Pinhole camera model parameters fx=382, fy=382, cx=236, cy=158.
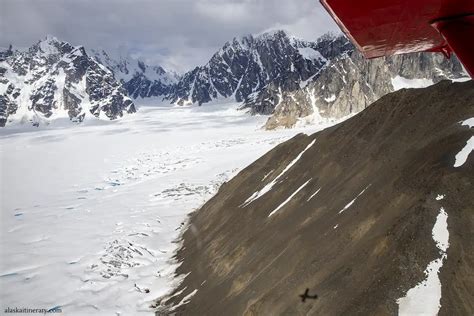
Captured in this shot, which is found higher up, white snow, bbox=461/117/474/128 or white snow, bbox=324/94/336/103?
white snow, bbox=324/94/336/103

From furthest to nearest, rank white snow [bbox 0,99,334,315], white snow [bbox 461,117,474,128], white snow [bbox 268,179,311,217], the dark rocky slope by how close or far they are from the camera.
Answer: white snow [bbox 0,99,334,315] < white snow [bbox 268,179,311,217] < white snow [bbox 461,117,474,128] < the dark rocky slope

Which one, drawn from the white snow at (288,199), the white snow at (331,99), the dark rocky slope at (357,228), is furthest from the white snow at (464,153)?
the white snow at (331,99)

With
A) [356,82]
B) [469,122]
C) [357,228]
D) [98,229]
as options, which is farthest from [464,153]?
[356,82]

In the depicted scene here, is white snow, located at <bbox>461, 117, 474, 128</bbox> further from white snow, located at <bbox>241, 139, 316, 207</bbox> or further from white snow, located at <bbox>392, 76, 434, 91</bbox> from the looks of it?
white snow, located at <bbox>392, 76, 434, 91</bbox>

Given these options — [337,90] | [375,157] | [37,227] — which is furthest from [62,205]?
[337,90]

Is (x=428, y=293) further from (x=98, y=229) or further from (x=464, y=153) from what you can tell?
(x=98, y=229)

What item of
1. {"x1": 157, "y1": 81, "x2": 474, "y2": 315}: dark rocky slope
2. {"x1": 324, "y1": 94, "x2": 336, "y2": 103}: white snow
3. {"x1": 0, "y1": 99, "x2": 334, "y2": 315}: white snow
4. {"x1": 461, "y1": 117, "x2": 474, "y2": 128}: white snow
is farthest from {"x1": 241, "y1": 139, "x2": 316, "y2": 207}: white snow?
{"x1": 324, "y1": 94, "x2": 336, "y2": 103}: white snow
